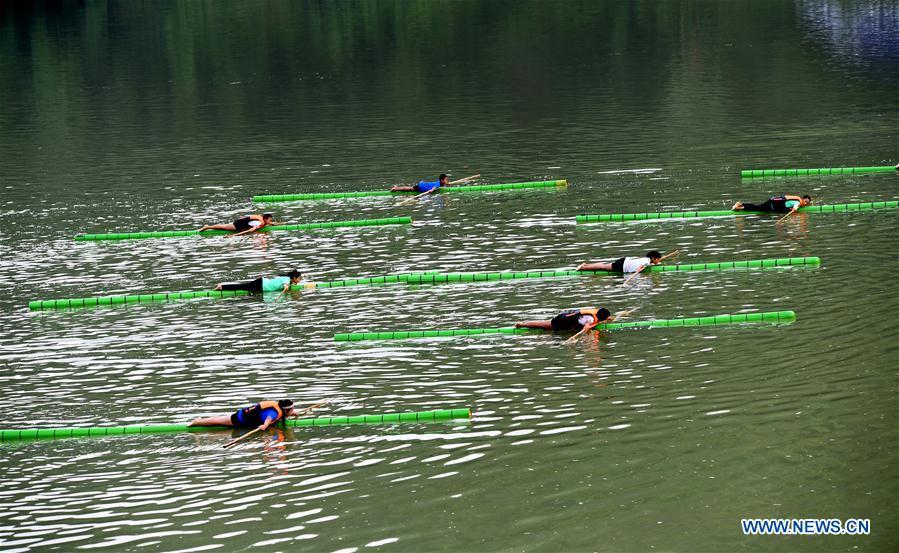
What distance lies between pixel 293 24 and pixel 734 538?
6513 cm

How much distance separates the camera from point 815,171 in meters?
31.4

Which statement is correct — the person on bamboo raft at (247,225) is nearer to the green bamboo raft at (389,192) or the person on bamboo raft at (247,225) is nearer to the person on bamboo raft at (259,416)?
the green bamboo raft at (389,192)

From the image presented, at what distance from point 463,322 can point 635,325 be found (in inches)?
111

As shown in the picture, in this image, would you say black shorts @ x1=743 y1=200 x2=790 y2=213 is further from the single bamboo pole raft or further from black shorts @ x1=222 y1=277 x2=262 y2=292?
black shorts @ x1=222 y1=277 x2=262 y2=292

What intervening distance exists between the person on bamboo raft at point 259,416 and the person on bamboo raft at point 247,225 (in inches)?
457

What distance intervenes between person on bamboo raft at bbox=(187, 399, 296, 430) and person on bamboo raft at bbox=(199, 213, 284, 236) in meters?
11.6

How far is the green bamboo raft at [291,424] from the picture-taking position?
55.8ft

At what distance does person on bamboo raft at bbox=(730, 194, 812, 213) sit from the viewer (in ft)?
89.1

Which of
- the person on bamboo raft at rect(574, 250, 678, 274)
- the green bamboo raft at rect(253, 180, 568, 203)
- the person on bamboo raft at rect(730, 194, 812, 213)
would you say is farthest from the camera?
the green bamboo raft at rect(253, 180, 568, 203)

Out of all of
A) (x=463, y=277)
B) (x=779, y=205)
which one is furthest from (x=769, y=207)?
(x=463, y=277)

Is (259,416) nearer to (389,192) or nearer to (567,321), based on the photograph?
(567,321)

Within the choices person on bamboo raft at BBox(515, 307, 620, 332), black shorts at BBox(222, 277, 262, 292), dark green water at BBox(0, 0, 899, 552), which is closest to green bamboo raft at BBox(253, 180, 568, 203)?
dark green water at BBox(0, 0, 899, 552)

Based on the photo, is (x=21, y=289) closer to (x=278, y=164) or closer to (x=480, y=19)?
(x=278, y=164)

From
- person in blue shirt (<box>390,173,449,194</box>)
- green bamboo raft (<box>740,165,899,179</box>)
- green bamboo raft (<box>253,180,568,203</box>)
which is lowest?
green bamboo raft (<box>740,165,899,179</box>)
